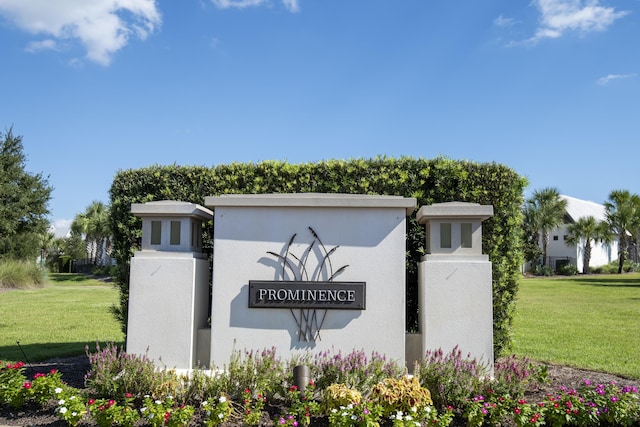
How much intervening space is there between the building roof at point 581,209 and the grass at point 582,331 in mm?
28526

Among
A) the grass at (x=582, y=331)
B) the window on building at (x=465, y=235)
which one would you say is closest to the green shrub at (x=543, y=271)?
the grass at (x=582, y=331)

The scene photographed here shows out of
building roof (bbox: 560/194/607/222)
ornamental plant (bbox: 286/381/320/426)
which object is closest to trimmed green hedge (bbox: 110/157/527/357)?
ornamental plant (bbox: 286/381/320/426)

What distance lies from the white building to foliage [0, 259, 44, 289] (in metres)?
37.9

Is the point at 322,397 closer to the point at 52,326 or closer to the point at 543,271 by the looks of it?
the point at 52,326

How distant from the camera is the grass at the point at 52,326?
33.1ft

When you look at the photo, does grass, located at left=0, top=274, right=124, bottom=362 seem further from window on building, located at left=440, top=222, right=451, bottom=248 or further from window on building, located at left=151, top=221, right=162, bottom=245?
window on building, located at left=440, top=222, right=451, bottom=248

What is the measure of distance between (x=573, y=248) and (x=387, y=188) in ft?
146

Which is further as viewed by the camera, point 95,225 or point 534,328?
point 95,225

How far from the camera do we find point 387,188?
27.3 feet

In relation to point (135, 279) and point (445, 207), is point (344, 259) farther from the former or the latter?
point (135, 279)

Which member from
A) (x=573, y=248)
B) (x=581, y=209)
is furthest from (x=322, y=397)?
(x=581, y=209)

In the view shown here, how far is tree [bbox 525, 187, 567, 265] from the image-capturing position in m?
44.3

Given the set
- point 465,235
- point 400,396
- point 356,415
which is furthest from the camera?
point 465,235

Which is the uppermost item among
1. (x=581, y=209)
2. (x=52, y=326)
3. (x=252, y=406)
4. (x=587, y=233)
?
(x=581, y=209)
